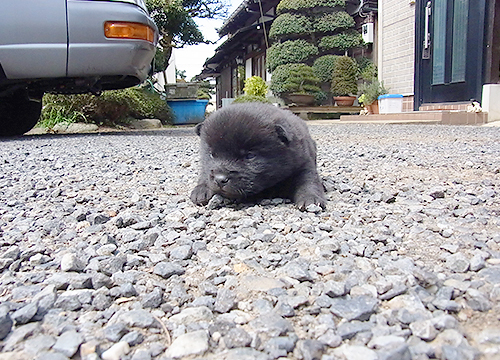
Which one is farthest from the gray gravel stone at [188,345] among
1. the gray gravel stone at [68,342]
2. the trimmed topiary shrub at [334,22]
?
the trimmed topiary shrub at [334,22]

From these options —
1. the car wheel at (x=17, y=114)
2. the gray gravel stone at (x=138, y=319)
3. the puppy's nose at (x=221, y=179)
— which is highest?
the car wheel at (x=17, y=114)

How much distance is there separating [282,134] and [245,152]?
22cm

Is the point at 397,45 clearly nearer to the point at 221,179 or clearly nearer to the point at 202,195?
the point at 202,195

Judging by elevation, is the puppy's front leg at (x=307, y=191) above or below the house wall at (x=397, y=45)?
below

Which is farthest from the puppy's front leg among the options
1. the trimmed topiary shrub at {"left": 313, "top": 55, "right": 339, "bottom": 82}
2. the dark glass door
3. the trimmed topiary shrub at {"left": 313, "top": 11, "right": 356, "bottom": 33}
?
the trimmed topiary shrub at {"left": 313, "top": 11, "right": 356, "bottom": 33}

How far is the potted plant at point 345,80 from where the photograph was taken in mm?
13836

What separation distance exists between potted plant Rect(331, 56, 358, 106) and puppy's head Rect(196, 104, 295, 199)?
1237cm

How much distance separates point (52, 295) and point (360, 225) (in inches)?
49.5

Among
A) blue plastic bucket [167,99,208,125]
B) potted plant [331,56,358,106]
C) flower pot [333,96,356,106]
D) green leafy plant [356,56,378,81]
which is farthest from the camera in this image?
flower pot [333,96,356,106]

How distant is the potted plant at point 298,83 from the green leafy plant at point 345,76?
2.43 ft

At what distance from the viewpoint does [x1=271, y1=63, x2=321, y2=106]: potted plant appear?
14.3 meters

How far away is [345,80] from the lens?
13.9 m

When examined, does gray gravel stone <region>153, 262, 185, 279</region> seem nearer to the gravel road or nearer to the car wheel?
the gravel road

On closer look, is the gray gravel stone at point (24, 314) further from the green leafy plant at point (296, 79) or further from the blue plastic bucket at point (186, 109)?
the green leafy plant at point (296, 79)
